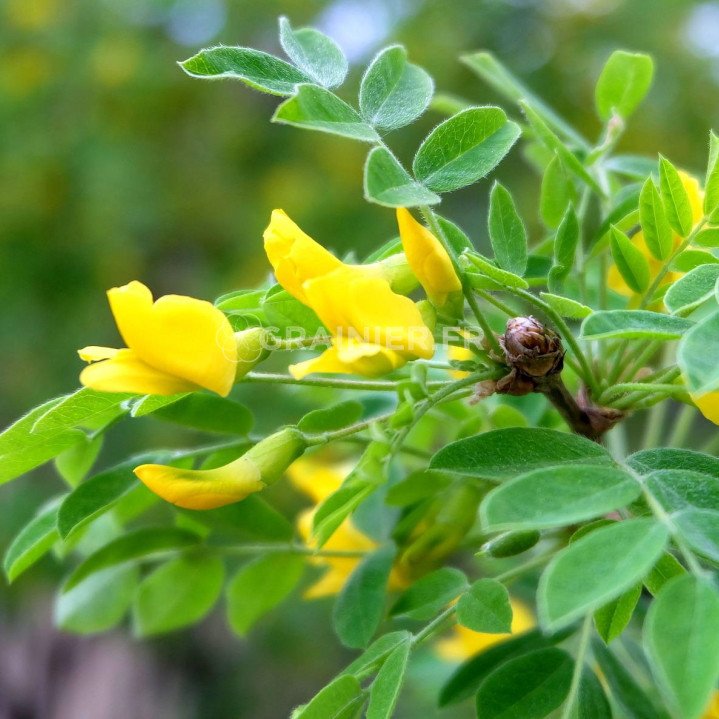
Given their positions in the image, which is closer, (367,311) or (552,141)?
(367,311)

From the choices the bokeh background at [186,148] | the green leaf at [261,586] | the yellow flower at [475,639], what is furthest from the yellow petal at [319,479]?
the bokeh background at [186,148]

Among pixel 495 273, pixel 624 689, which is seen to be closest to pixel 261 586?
pixel 624 689

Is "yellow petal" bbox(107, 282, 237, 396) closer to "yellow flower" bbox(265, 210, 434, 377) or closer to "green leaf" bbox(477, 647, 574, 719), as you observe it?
"yellow flower" bbox(265, 210, 434, 377)

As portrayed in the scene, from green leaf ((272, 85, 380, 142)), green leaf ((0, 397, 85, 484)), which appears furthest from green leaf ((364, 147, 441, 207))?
green leaf ((0, 397, 85, 484))

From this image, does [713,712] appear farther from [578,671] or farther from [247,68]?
[247,68]

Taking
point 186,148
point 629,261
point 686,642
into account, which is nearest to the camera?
point 686,642

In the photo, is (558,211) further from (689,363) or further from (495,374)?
(689,363)
